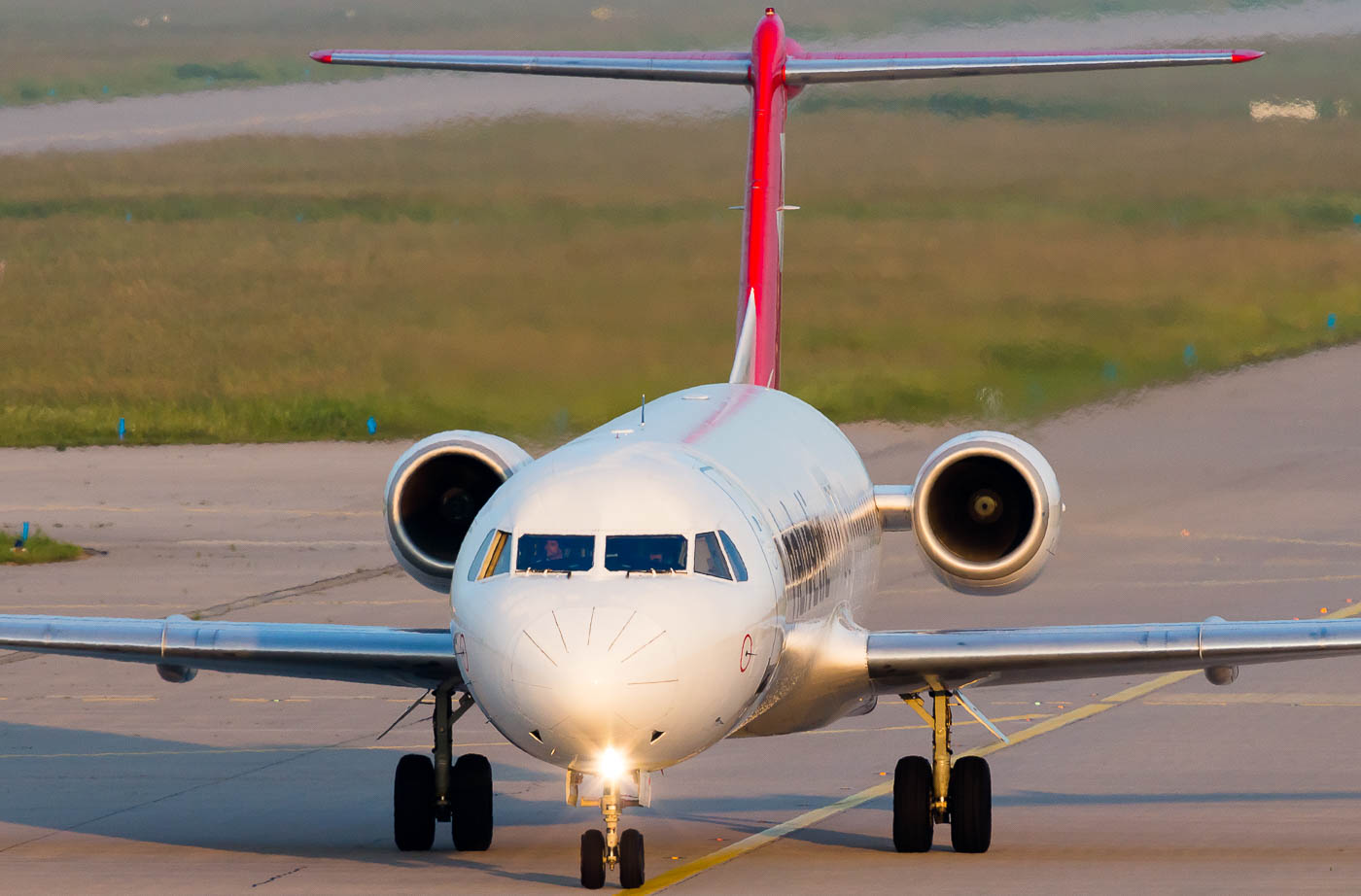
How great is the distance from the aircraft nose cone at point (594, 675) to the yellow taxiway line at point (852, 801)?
7.45 ft

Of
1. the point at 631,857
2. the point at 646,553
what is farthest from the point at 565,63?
the point at 631,857

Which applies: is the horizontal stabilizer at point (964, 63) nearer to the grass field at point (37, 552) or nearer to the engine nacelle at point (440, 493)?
the engine nacelle at point (440, 493)

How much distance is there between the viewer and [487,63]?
810 inches

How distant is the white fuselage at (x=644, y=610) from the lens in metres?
13.5

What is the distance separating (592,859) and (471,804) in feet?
8.47

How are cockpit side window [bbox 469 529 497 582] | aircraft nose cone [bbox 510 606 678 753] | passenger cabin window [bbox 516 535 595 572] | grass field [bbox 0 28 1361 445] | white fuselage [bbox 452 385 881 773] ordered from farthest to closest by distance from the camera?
1. grass field [bbox 0 28 1361 445]
2. cockpit side window [bbox 469 529 497 582]
3. passenger cabin window [bbox 516 535 595 572]
4. white fuselage [bbox 452 385 881 773]
5. aircraft nose cone [bbox 510 606 678 753]

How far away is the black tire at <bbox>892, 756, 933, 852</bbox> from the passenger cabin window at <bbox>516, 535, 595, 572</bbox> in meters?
4.03

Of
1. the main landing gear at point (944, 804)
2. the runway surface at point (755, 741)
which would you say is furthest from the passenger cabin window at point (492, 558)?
the main landing gear at point (944, 804)

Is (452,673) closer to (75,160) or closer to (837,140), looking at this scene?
(837,140)

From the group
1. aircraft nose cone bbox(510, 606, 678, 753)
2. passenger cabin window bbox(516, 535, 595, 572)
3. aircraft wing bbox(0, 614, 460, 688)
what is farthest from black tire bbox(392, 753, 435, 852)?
aircraft nose cone bbox(510, 606, 678, 753)

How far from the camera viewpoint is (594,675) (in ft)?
43.8

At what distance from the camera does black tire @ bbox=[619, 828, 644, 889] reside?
1471 cm

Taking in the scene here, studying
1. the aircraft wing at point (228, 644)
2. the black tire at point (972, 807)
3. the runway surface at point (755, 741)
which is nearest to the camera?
the runway surface at point (755, 741)

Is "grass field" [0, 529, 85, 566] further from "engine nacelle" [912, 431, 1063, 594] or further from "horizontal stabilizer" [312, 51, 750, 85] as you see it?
"engine nacelle" [912, 431, 1063, 594]
